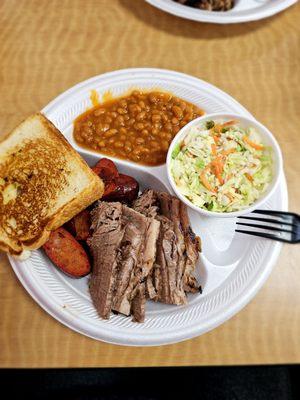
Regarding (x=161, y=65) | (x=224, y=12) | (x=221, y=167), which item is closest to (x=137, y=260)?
(x=221, y=167)

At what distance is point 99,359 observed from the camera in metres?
2.05

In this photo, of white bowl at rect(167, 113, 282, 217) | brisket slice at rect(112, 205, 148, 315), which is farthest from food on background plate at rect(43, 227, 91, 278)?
white bowl at rect(167, 113, 282, 217)

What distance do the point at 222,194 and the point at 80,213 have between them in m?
0.70

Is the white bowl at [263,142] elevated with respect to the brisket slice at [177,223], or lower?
elevated

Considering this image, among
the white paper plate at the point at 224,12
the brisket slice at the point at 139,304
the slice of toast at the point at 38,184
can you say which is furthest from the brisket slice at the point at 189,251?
the white paper plate at the point at 224,12

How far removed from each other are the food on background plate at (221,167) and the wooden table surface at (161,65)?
279 millimetres

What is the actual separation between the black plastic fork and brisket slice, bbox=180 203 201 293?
0.23 metres

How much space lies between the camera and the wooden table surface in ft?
6.96

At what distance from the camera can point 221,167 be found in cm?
215

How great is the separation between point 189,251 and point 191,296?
0.22 meters

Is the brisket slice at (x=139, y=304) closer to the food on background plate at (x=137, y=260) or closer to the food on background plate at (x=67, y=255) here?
the food on background plate at (x=137, y=260)

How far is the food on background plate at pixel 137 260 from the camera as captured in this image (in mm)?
2008

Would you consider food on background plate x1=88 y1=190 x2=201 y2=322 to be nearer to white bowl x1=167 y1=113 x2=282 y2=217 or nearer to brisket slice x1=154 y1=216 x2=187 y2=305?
brisket slice x1=154 y1=216 x2=187 y2=305

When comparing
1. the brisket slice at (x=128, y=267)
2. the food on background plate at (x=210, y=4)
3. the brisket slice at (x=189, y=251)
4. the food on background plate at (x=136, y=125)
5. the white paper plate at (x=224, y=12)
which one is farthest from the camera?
the food on background plate at (x=210, y=4)
